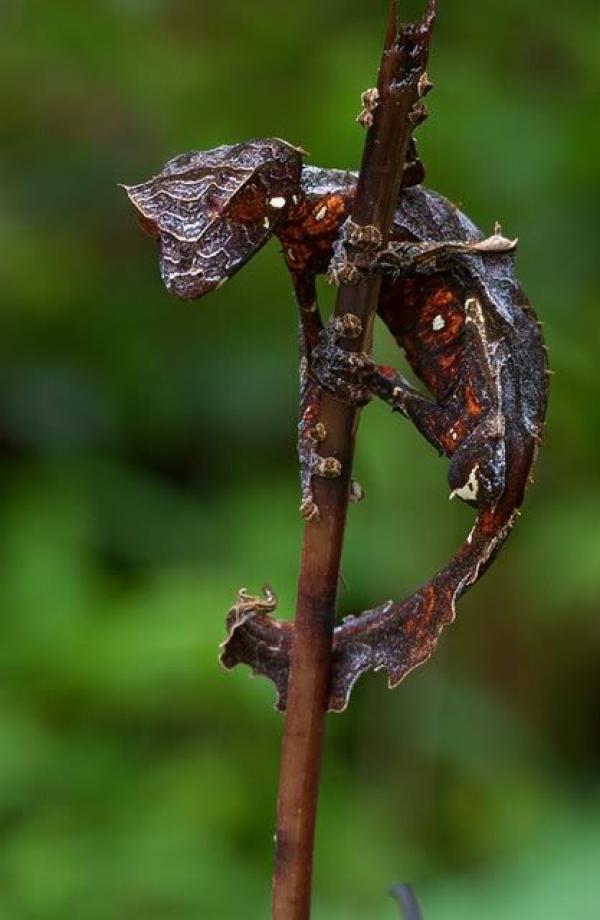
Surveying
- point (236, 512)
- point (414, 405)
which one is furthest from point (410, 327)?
point (236, 512)

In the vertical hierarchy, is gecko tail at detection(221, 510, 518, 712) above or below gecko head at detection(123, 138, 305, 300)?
below

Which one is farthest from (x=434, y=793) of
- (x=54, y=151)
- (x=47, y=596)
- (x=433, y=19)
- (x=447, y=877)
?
(x=433, y=19)

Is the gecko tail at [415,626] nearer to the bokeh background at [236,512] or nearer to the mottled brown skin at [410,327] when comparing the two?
the mottled brown skin at [410,327]

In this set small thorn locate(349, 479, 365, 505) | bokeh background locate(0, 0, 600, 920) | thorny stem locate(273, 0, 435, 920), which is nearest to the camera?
thorny stem locate(273, 0, 435, 920)

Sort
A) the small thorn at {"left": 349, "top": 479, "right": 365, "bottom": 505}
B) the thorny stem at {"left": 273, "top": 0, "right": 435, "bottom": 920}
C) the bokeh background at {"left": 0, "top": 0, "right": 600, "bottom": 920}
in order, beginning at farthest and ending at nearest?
the bokeh background at {"left": 0, "top": 0, "right": 600, "bottom": 920} < the small thorn at {"left": 349, "top": 479, "right": 365, "bottom": 505} < the thorny stem at {"left": 273, "top": 0, "right": 435, "bottom": 920}

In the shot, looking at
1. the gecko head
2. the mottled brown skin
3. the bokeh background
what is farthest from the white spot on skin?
the bokeh background

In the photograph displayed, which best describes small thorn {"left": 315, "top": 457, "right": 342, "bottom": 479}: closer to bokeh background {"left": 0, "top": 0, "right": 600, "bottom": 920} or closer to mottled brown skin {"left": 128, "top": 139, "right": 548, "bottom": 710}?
mottled brown skin {"left": 128, "top": 139, "right": 548, "bottom": 710}

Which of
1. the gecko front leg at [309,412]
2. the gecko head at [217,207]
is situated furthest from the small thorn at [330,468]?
the gecko head at [217,207]
